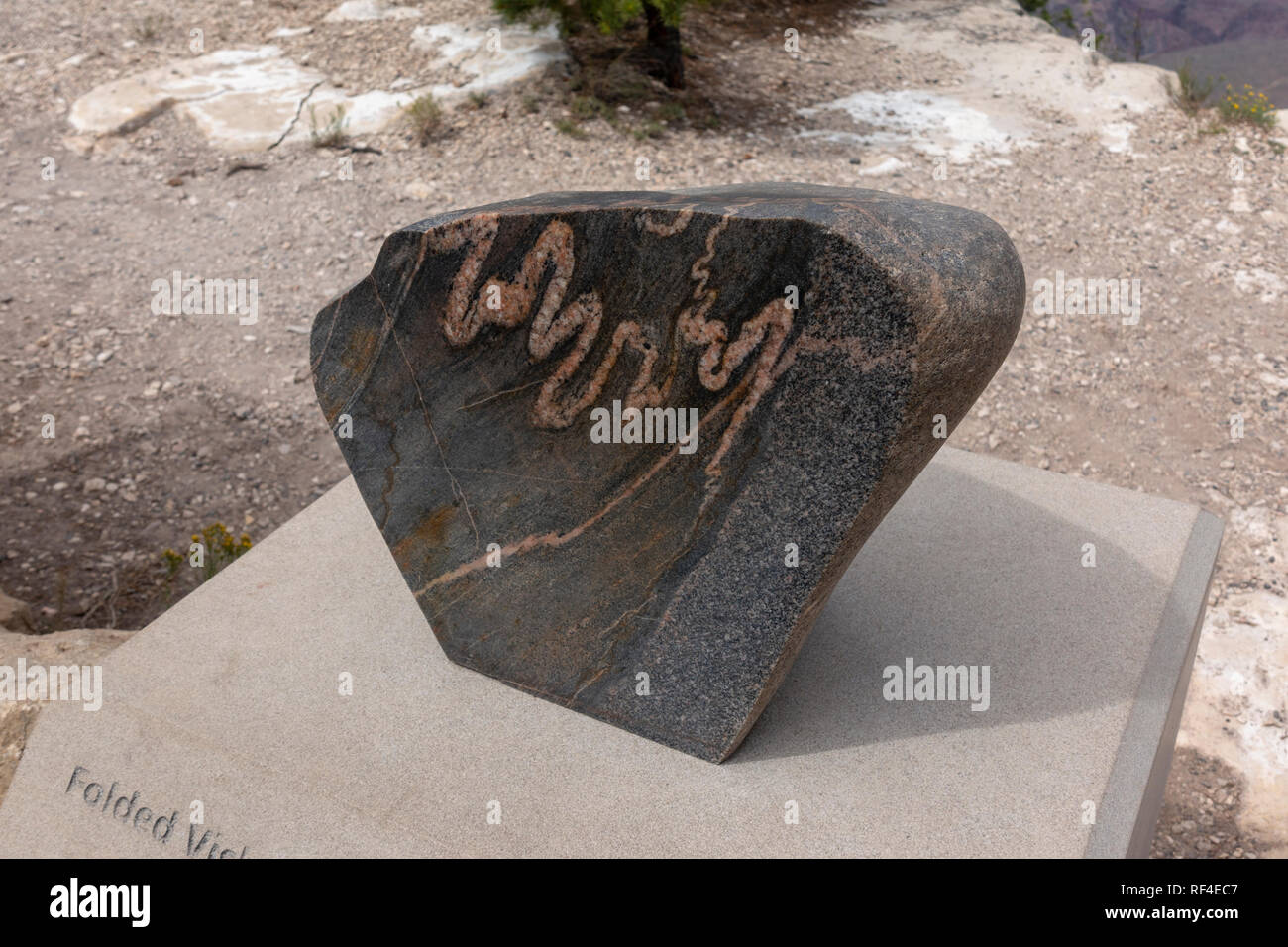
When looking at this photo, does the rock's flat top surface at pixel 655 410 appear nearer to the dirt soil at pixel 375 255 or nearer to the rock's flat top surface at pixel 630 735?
the rock's flat top surface at pixel 630 735

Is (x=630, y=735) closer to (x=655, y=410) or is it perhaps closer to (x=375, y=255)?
(x=655, y=410)

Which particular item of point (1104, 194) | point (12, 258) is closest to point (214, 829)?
point (12, 258)

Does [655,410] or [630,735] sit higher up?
[655,410]

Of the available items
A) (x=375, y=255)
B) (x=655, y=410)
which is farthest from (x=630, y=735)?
(x=375, y=255)

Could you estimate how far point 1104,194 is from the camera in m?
5.91

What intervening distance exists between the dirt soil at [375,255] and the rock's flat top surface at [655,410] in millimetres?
1585

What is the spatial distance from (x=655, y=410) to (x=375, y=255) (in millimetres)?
3752

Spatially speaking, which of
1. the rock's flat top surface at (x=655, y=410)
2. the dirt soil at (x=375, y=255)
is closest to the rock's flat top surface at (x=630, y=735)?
the rock's flat top surface at (x=655, y=410)

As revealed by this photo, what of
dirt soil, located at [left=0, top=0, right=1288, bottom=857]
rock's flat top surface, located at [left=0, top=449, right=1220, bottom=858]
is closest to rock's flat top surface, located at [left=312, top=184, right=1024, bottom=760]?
rock's flat top surface, located at [left=0, top=449, right=1220, bottom=858]

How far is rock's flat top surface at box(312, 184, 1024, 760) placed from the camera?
76.4 inches

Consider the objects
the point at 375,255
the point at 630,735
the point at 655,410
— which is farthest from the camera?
the point at 375,255

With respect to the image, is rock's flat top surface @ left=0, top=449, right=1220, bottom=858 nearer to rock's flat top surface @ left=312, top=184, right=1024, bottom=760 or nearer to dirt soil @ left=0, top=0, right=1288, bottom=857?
rock's flat top surface @ left=312, top=184, right=1024, bottom=760

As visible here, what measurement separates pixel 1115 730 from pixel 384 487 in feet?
5.89

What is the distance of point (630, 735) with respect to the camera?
248 centimetres
